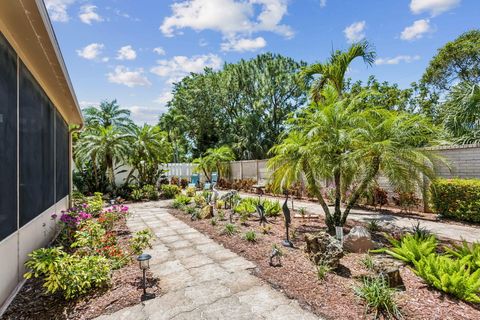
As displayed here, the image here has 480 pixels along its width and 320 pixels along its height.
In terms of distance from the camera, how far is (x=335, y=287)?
10.1 ft

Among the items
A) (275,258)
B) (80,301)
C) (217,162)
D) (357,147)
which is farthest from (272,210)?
(217,162)

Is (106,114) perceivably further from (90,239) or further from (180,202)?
(90,239)

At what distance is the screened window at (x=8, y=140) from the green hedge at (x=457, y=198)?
7590 mm

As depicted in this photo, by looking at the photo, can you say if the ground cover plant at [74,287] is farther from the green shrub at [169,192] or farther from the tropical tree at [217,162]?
the tropical tree at [217,162]

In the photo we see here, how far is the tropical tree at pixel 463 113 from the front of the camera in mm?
7047

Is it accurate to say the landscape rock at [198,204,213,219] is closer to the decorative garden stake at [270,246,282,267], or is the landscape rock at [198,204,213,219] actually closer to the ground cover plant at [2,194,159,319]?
the ground cover plant at [2,194,159,319]

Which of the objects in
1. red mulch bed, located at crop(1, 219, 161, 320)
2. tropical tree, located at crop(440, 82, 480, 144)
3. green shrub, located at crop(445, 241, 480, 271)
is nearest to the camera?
red mulch bed, located at crop(1, 219, 161, 320)

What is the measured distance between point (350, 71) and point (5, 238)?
349 inches

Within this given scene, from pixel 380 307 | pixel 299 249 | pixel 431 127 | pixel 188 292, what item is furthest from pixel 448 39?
pixel 188 292

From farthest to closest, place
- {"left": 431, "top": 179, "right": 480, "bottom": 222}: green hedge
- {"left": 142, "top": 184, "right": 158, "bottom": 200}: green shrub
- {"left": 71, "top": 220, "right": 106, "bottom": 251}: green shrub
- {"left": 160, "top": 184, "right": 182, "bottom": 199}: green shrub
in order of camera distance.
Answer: {"left": 160, "top": 184, "right": 182, "bottom": 199}: green shrub < {"left": 142, "top": 184, "right": 158, "bottom": 200}: green shrub < {"left": 431, "top": 179, "right": 480, "bottom": 222}: green hedge < {"left": 71, "top": 220, "right": 106, "bottom": 251}: green shrub

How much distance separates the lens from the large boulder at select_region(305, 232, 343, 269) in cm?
355

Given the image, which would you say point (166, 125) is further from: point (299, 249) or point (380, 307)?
point (380, 307)

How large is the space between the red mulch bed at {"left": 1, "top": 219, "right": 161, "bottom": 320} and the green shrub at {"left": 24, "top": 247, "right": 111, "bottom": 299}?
110 mm

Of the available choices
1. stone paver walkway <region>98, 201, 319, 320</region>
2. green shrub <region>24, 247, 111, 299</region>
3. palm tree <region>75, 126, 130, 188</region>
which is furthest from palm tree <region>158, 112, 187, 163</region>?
green shrub <region>24, 247, 111, 299</region>
